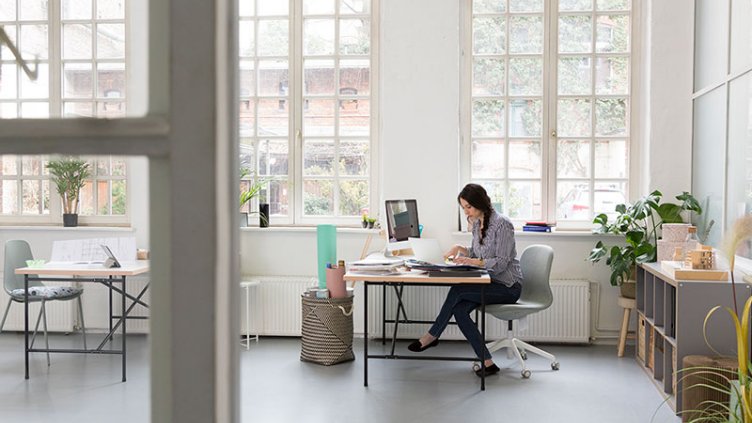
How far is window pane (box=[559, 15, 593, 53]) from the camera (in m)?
6.23

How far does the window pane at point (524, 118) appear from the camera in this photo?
629cm

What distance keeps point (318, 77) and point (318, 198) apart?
1.16 m

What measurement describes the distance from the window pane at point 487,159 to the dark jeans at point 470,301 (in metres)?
1.44

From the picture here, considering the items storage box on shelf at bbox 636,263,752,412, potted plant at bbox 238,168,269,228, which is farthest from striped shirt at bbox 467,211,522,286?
potted plant at bbox 238,168,269,228

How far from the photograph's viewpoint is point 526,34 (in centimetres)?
628

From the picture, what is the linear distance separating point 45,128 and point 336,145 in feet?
20.5

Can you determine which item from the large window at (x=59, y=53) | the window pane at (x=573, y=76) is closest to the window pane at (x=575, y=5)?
the window pane at (x=573, y=76)

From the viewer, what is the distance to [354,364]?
5.46 metres

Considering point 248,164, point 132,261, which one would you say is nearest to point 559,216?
point 248,164

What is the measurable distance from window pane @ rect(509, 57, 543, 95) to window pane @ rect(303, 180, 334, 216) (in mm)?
1955

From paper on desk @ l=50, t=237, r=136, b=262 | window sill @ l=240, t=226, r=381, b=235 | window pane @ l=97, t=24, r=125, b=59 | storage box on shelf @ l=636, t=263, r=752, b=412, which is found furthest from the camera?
window sill @ l=240, t=226, r=381, b=235

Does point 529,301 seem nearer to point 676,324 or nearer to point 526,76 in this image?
point 676,324

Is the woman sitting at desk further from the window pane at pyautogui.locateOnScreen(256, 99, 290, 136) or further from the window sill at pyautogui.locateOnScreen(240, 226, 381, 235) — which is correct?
the window pane at pyautogui.locateOnScreen(256, 99, 290, 136)

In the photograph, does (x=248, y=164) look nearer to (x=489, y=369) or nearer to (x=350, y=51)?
(x=350, y=51)
